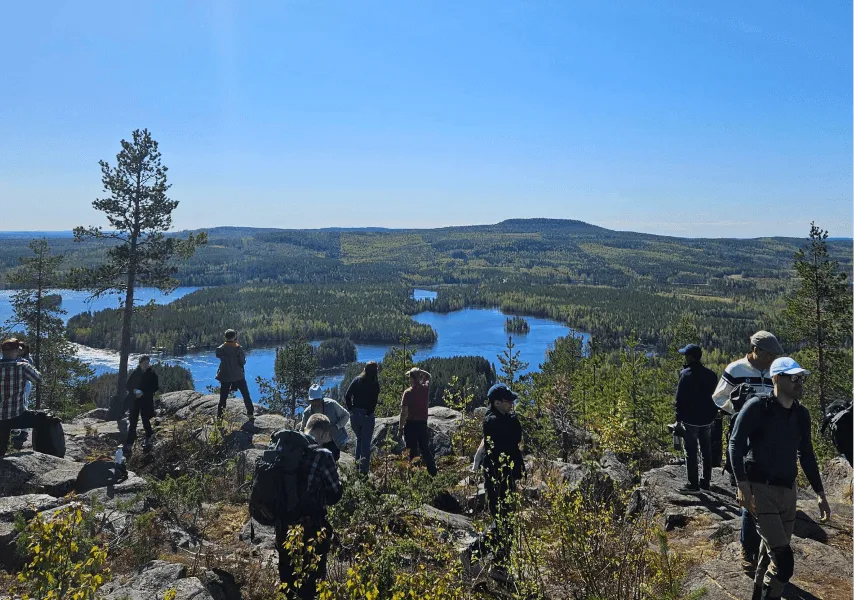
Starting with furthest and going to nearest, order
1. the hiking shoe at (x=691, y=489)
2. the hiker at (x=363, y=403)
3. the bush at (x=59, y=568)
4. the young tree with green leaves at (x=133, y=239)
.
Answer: the young tree with green leaves at (x=133, y=239) → the hiker at (x=363, y=403) → the hiking shoe at (x=691, y=489) → the bush at (x=59, y=568)

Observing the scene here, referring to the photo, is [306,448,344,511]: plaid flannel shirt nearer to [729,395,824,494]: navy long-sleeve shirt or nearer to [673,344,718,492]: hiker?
[729,395,824,494]: navy long-sleeve shirt

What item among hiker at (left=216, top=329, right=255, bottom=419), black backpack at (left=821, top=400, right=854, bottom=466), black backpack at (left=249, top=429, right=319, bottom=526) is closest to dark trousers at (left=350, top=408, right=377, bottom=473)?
hiker at (left=216, top=329, right=255, bottom=419)

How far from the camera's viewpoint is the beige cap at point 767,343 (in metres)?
5.52

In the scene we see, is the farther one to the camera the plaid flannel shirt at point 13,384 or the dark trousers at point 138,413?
the dark trousers at point 138,413

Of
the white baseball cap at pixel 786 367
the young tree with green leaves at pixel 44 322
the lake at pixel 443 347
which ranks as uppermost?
the white baseball cap at pixel 786 367

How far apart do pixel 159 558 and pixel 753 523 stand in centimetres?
616

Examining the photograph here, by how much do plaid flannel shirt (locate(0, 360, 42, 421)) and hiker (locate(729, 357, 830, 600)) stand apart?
9542 mm

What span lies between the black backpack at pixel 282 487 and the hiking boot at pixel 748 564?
4250 millimetres

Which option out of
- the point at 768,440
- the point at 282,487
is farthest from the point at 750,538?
the point at 282,487

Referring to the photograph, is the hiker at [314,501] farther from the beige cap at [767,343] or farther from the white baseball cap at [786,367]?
the beige cap at [767,343]

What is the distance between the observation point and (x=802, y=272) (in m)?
23.8

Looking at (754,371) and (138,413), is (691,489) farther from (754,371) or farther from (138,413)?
(138,413)

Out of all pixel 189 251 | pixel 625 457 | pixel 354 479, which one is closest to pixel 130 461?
pixel 354 479

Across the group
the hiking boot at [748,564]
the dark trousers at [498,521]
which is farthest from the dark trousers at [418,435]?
the hiking boot at [748,564]
